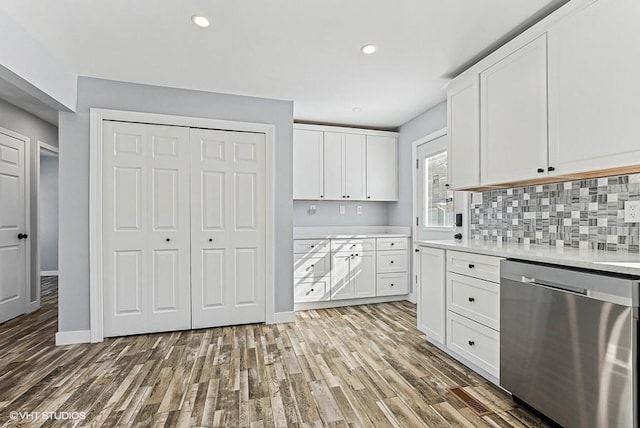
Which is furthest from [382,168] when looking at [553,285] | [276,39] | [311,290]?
[553,285]

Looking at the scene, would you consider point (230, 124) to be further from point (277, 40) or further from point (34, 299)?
point (34, 299)

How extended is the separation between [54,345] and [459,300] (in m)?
3.53

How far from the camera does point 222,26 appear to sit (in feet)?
6.98

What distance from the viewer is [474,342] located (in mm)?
2211

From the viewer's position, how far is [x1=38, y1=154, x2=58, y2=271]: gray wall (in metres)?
5.63

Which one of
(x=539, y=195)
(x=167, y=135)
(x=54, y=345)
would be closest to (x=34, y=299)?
(x=54, y=345)

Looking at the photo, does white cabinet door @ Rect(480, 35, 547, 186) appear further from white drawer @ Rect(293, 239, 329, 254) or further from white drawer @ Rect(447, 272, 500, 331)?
white drawer @ Rect(293, 239, 329, 254)

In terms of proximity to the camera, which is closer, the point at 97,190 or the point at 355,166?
the point at 97,190

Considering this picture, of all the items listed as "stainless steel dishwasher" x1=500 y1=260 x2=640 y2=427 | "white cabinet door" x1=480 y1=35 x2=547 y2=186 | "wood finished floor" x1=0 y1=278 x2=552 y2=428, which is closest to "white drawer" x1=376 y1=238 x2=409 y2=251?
"wood finished floor" x1=0 y1=278 x2=552 y2=428

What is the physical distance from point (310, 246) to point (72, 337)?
2.48 meters

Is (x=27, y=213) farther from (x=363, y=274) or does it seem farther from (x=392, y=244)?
(x=392, y=244)

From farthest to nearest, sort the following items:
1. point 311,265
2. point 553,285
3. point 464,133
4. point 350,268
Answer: point 350,268, point 311,265, point 464,133, point 553,285

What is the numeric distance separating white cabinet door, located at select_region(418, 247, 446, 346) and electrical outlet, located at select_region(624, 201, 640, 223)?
112 cm

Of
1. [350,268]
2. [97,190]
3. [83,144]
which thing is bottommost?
[350,268]
